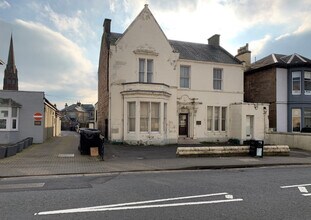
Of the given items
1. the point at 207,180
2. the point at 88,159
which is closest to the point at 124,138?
the point at 88,159

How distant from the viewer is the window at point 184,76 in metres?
25.7

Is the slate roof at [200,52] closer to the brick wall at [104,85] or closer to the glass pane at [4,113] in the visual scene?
the brick wall at [104,85]

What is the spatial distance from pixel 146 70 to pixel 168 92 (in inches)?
97.6

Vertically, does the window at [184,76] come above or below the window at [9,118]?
above

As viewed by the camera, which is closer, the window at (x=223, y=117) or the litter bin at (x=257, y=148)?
the litter bin at (x=257, y=148)

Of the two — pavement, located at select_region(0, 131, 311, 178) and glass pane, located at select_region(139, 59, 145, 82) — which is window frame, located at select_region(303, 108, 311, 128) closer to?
pavement, located at select_region(0, 131, 311, 178)

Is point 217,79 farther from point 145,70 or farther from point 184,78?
point 145,70

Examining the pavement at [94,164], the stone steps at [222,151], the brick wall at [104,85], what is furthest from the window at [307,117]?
the brick wall at [104,85]

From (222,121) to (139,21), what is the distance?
1132cm

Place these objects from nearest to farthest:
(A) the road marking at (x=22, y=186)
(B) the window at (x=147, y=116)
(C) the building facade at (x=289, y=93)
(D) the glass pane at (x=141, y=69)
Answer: (A) the road marking at (x=22, y=186), (B) the window at (x=147, y=116), (D) the glass pane at (x=141, y=69), (C) the building facade at (x=289, y=93)

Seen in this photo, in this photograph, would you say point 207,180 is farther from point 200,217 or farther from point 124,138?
point 124,138

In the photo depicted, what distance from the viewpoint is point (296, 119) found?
2805cm

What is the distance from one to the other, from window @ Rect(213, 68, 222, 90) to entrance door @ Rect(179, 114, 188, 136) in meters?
3.97

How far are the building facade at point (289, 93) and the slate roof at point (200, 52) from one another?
3.66 meters
